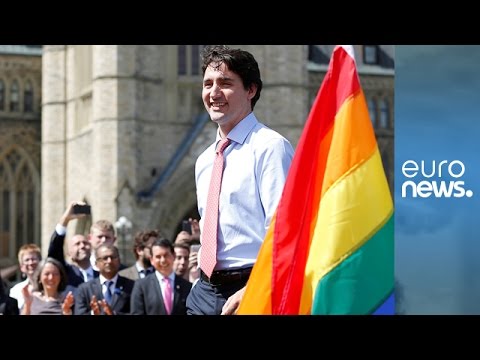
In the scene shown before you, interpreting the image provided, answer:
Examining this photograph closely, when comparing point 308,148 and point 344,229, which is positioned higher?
point 308,148

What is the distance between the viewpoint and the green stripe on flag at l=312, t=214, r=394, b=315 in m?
3.85

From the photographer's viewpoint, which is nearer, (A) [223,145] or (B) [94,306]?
(A) [223,145]

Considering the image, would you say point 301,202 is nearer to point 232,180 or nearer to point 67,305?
point 232,180

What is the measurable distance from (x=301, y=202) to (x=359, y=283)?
13.3 inches

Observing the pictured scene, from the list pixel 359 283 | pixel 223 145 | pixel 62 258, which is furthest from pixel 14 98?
pixel 359 283

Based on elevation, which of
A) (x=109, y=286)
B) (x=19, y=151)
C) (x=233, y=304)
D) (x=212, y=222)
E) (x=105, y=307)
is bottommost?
(x=105, y=307)

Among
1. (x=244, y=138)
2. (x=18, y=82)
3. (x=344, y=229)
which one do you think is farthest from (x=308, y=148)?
(x=18, y=82)

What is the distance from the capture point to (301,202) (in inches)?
160

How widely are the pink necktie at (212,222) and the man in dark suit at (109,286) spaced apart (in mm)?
5181

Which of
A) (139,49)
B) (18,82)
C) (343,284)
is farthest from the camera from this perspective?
(18,82)
